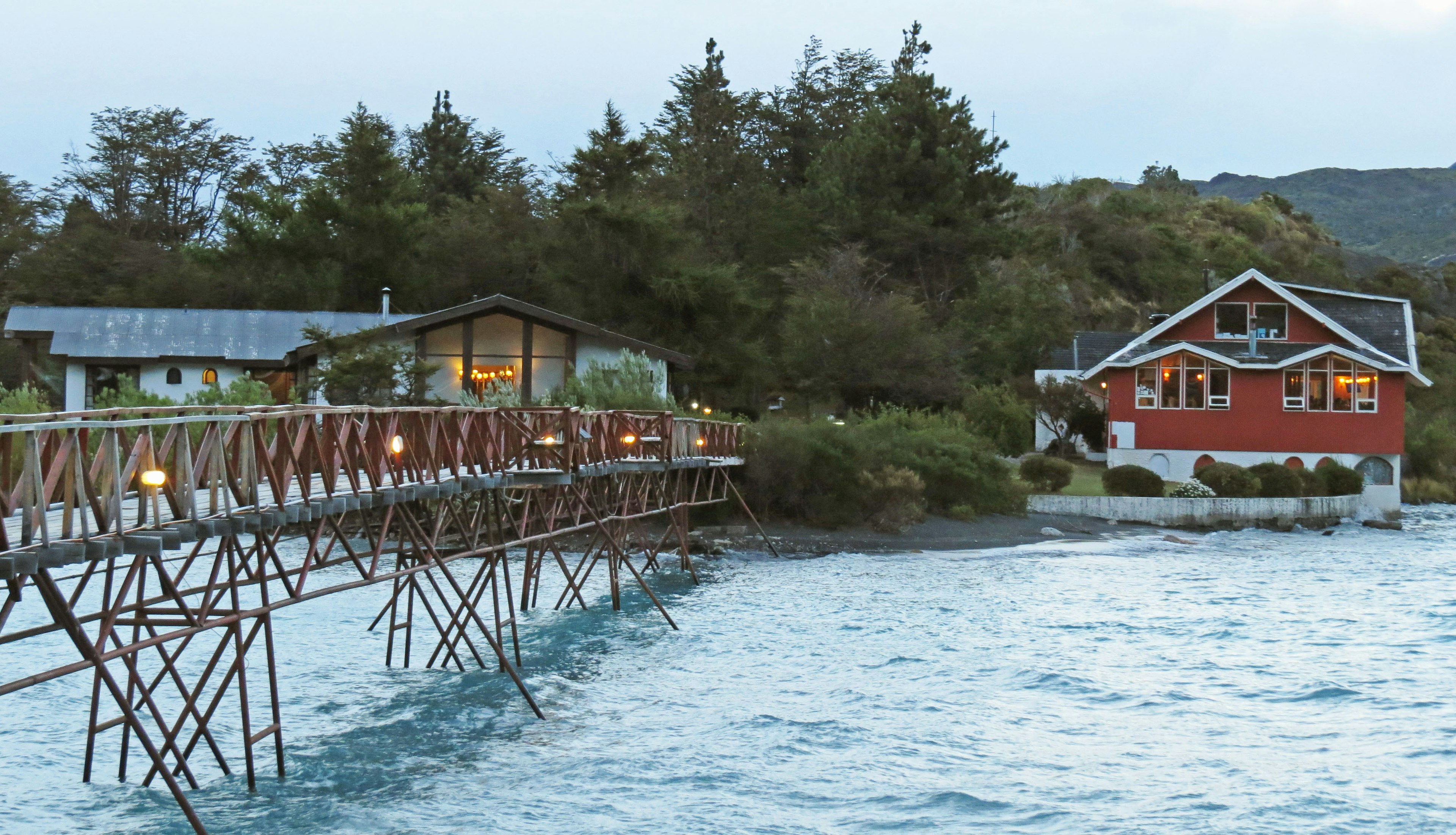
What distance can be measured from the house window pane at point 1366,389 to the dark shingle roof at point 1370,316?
1.52m

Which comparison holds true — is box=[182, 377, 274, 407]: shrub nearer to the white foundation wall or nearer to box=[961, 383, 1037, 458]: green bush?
box=[961, 383, 1037, 458]: green bush

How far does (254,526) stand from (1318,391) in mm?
43348

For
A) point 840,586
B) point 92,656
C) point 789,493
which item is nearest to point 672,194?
point 789,493

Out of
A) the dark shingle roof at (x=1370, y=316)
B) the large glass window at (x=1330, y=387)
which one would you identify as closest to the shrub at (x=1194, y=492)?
the large glass window at (x=1330, y=387)

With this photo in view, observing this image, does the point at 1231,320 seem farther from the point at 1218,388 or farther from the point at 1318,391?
the point at 1318,391

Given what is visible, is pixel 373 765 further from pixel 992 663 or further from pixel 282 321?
pixel 282 321

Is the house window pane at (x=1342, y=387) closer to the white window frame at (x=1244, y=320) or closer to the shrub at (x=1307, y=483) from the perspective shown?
the shrub at (x=1307, y=483)

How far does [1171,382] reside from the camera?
48188 millimetres

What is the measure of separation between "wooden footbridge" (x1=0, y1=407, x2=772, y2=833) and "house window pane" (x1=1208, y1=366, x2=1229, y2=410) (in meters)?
24.0

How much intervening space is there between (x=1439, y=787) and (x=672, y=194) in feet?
193

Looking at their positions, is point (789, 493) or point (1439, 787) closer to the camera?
point (1439, 787)

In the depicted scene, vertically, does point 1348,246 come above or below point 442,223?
above

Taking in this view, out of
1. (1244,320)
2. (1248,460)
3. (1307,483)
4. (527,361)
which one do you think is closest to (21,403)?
(527,361)

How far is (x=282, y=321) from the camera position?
4834 cm
